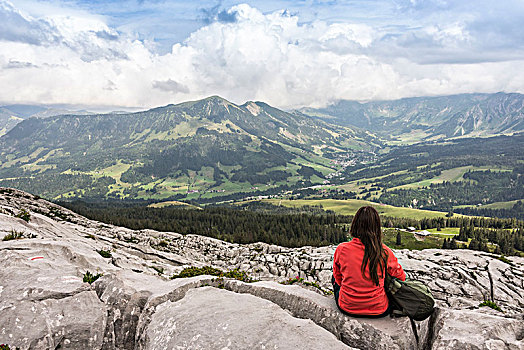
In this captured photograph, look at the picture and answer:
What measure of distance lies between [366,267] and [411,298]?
6.41 ft

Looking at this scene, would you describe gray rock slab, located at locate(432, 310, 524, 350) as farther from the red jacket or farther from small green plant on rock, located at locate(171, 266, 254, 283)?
small green plant on rock, located at locate(171, 266, 254, 283)

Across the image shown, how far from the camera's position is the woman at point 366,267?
9.70 metres

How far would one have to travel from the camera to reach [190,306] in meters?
10.8

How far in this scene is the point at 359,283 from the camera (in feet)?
32.6

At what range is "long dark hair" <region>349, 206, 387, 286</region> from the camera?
31.7ft

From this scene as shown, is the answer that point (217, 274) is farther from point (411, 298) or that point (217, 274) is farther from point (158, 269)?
point (411, 298)

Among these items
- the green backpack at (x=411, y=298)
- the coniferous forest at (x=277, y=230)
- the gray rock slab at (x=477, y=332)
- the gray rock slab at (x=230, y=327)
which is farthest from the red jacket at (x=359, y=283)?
the coniferous forest at (x=277, y=230)

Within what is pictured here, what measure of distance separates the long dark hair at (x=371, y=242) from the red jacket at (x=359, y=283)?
0.19 meters

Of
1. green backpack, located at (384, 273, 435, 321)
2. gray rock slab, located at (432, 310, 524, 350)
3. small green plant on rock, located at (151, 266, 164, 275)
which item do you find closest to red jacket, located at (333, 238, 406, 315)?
green backpack, located at (384, 273, 435, 321)

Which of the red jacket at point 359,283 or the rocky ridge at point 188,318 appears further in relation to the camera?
the red jacket at point 359,283

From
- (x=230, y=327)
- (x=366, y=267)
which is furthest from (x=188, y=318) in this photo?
(x=366, y=267)

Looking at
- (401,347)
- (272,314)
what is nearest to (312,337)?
(272,314)

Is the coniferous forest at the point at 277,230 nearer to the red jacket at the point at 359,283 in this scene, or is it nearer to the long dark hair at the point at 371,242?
the red jacket at the point at 359,283

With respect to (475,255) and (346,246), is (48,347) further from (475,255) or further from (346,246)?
(475,255)
